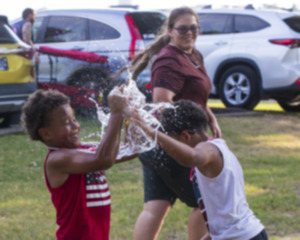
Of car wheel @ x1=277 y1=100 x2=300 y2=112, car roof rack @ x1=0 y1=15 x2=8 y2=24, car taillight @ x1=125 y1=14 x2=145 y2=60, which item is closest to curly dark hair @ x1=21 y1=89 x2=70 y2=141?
car taillight @ x1=125 y1=14 x2=145 y2=60

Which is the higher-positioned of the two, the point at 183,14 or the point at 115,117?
the point at 183,14

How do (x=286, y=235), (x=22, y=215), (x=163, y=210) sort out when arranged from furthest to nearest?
(x=22, y=215)
(x=286, y=235)
(x=163, y=210)

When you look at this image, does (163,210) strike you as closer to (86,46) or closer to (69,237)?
(69,237)

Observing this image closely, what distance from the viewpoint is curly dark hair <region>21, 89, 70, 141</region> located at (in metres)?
2.79

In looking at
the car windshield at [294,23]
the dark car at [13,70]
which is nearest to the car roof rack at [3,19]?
the dark car at [13,70]

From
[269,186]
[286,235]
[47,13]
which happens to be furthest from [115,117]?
[47,13]

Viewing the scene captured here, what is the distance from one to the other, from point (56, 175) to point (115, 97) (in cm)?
53

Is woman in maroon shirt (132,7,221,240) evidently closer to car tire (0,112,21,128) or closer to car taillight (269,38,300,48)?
car tire (0,112,21,128)

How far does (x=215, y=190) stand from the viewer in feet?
9.58

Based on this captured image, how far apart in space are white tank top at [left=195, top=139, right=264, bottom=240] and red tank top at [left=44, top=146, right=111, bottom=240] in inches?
21.3

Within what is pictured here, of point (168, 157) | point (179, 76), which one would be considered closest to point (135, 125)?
point (168, 157)

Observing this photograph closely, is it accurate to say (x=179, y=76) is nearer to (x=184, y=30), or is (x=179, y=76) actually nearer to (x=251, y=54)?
(x=184, y=30)

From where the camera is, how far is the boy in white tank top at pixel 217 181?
9.49 ft

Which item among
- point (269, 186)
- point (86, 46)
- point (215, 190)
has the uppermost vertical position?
point (86, 46)
